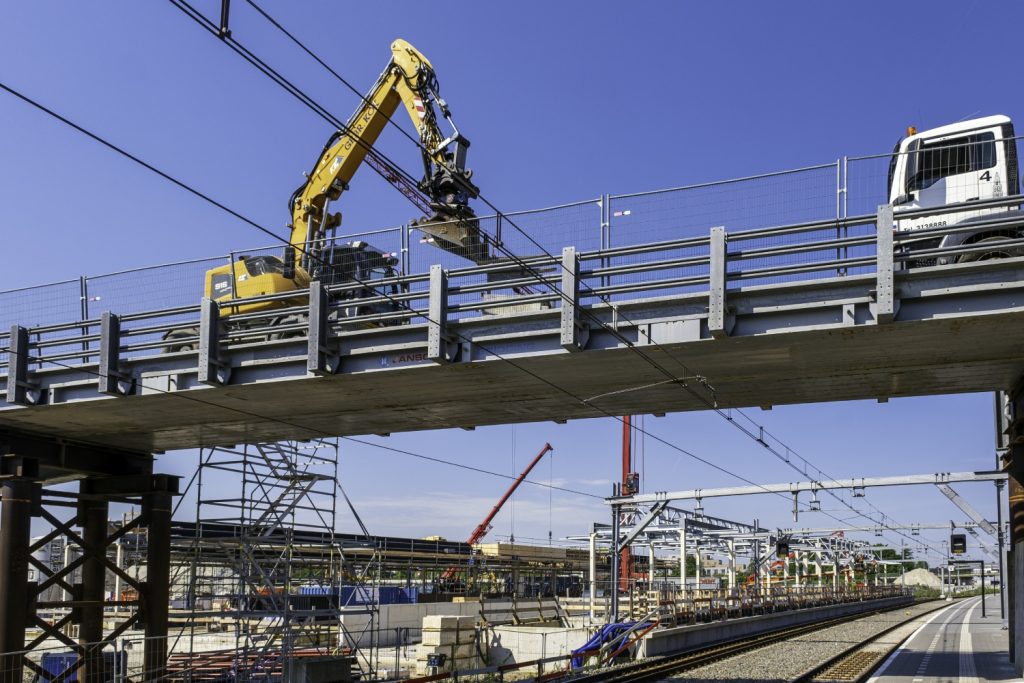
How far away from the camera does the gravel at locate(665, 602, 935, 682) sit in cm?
2183

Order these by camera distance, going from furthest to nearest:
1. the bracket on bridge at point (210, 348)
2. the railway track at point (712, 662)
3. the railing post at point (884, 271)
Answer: the railway track at point (712, 662) → the bracket on bridge at point (210, 348) → the railing post at point (884, 271)

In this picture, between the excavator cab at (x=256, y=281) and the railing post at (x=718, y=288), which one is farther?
the excavator cab at (x=256, y=281)

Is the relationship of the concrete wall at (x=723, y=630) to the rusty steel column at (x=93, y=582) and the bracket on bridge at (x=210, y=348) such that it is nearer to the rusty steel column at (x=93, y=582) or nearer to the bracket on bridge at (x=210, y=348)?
the rusty steel column at (x=93, y=582)

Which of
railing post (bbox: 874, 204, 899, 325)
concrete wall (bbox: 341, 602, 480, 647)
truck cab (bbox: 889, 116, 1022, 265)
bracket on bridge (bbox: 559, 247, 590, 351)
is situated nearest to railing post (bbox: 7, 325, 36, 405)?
bracket on bridge (bbox: 559, 247, 590, 351)

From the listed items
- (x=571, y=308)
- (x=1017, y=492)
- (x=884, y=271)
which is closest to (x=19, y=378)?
(x=571, y=308)

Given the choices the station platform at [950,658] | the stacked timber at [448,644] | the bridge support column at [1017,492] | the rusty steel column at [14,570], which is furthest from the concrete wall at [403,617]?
the bridge support column at [1017,492]

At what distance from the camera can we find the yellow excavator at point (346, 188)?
54.5ft

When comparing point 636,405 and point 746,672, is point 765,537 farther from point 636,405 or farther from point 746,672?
point 636,405

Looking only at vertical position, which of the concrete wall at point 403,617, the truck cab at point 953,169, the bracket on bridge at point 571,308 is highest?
the truck cab at point 953,169

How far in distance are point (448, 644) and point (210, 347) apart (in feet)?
52.2

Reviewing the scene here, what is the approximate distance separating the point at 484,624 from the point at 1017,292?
24.4 m

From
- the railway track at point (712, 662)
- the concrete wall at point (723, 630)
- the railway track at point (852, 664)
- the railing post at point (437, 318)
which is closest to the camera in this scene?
the railing post at point (437, 318)

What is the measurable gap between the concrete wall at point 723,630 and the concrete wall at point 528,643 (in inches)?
127

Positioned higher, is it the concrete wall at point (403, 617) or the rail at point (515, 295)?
the rail at point (515, 295)
